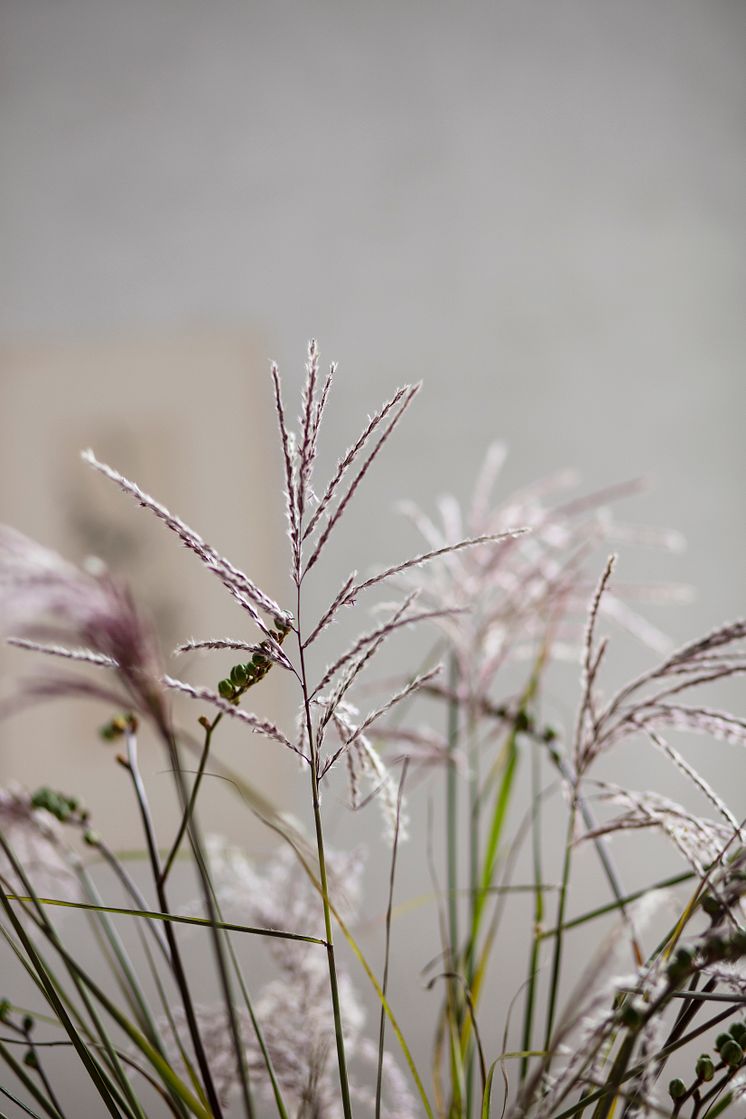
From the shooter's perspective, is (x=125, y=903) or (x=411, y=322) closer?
(x=125, y=903)

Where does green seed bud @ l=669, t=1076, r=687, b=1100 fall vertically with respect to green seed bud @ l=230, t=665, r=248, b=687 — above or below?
below

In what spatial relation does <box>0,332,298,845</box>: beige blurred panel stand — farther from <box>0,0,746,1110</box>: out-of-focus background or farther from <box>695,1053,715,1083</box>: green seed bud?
<box>695,1053,715,1083</box>: green seed bud

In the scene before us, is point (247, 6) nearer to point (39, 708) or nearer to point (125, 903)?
point (39, 708)

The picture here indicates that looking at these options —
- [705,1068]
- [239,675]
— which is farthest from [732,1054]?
[239,675]

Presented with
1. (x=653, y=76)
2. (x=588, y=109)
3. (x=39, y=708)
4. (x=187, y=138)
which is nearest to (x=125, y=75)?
(x=187, y=138)

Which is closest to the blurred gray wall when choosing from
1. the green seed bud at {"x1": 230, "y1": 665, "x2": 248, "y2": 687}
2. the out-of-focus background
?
the out-of-focus background

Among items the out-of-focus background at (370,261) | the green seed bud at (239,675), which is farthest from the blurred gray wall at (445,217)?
the green seed bud at (239,675)

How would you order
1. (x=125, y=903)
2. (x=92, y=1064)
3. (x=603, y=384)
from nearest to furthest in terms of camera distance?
(x=92, y=1064)
(x=125, y=903)
(x=603, y=384)
